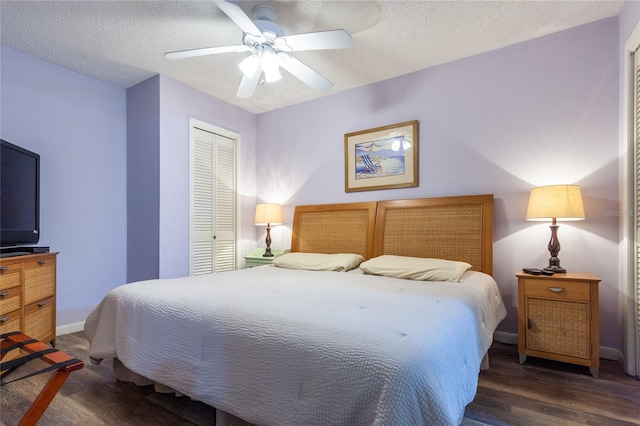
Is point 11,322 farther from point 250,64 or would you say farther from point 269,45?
point 269,45

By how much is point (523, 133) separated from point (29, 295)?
417 cm

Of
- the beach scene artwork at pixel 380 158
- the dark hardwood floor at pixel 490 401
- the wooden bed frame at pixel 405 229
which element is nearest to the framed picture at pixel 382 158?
the beach scene artwork at pixel 380 158

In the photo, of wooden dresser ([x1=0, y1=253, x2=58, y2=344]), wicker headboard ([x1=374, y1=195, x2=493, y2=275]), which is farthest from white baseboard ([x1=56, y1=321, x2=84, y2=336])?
wicker headboard ([x1=374, y1=195, x2=493, y2=275])

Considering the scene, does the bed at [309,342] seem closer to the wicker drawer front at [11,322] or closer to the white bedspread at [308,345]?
the white bedspread at [308,345]

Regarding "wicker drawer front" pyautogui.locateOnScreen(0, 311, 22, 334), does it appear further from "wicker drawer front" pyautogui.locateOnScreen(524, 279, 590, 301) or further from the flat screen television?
"wicker drawer front" pyautogui.locateOnScreen(524, 279, 590, 301)

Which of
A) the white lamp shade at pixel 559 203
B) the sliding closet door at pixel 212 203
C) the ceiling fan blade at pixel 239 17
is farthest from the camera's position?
the sliding closet door at pixel 212 203

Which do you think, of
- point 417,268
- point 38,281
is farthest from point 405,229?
point 38,281

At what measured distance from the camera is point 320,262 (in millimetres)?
3031

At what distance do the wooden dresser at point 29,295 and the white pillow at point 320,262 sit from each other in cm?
191

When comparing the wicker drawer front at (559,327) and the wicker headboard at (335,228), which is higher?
the wicker headboard at (335,228)

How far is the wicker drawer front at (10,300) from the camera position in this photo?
7.09ft

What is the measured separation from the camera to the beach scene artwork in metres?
3.35

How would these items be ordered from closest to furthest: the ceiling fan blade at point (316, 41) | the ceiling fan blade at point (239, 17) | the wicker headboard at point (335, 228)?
the ceiling fan blade at point (239, 17), the ceiling fan blade at point (316, 41), the wicker headboard at point (335, 228)

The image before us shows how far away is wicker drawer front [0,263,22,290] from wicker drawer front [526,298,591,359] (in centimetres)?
368
